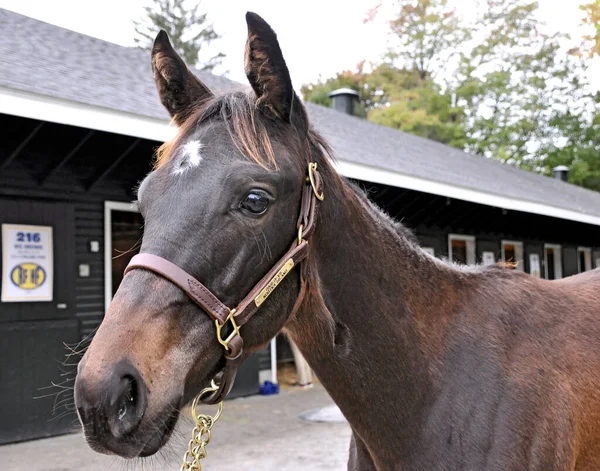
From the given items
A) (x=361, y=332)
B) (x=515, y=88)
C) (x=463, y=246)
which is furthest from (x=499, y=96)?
(x=361, y=332)

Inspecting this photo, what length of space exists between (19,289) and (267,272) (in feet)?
16.9

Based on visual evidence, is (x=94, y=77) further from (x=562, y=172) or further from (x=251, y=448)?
(x=562, y=172)

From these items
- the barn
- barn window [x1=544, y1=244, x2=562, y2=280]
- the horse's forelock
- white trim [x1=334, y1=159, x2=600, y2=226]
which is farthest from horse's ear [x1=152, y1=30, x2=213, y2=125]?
barn window [x1=544, y1=244, x2=562, y2=280]

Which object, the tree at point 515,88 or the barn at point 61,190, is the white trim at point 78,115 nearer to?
the barn at point 61,190

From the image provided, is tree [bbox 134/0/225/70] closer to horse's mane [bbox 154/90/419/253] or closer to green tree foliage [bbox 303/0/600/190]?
green tree foliage [bbox 303/0/600/190]

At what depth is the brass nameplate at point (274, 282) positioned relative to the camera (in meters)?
1.47

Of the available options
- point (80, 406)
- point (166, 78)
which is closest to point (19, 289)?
point (166, 78)

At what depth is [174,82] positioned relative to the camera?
1767mm

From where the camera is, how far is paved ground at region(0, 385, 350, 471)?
4.96 metres

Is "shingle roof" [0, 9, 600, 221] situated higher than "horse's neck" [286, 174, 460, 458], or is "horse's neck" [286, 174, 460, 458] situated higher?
"shingle roof" [0, 9, 600, 221]

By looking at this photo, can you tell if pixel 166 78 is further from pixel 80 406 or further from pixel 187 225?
pixel 80 406

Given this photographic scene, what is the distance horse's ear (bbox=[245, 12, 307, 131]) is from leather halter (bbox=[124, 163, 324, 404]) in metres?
0.17

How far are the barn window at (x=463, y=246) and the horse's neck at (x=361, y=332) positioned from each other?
10.3 metres

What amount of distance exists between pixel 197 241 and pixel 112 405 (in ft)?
1.37
